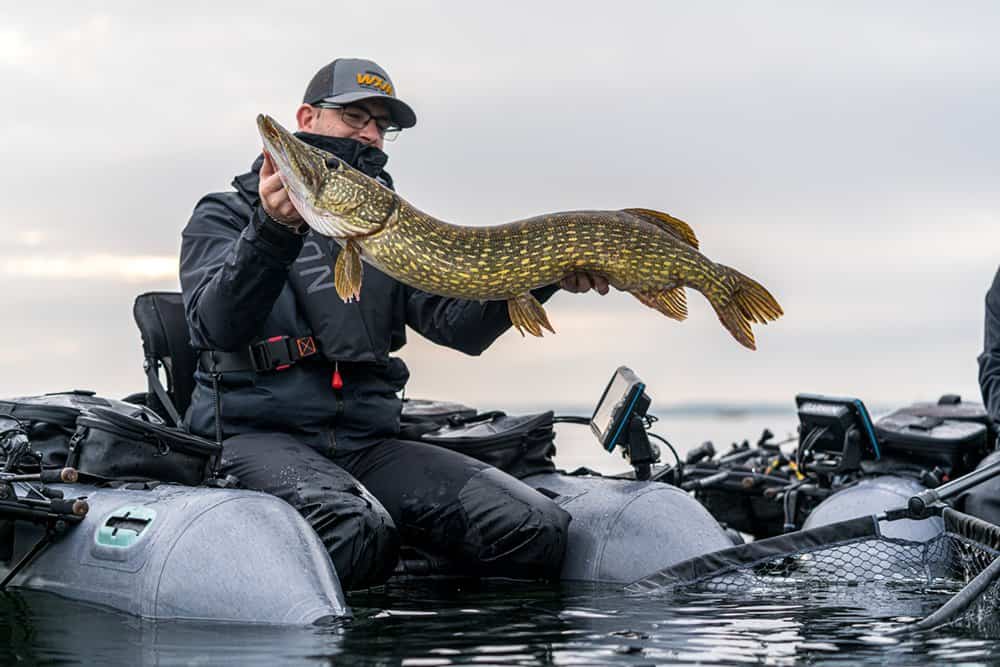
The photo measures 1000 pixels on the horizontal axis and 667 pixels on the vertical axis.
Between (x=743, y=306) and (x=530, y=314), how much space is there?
0.96 metres

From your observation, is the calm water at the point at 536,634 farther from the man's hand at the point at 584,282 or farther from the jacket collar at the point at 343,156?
the jacket collar at the point at 343,156

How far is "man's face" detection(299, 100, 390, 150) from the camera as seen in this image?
7203 mm

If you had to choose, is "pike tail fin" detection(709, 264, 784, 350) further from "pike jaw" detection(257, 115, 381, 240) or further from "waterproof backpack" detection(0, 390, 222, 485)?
"waterproof backpack" detection(0, 390, 222, 485)

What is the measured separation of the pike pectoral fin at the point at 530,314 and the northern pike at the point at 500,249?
0.37 feet

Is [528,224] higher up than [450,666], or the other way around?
[528,224]

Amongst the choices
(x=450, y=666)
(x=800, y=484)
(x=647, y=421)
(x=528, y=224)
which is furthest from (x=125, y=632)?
(x=800, y=484)

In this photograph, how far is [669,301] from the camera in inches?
248

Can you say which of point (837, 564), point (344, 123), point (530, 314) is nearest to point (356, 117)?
point (344, 123)

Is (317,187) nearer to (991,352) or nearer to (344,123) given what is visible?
(344,123)

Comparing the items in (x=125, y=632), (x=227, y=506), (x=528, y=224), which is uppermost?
(x=528, y=224)

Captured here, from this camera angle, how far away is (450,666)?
495cm

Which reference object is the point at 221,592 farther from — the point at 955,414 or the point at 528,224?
the point at 955,414

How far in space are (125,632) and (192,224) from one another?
7.44 feet

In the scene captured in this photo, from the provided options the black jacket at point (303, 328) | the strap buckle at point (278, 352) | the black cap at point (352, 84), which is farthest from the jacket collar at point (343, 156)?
the strap buckle at point (278, 352)
